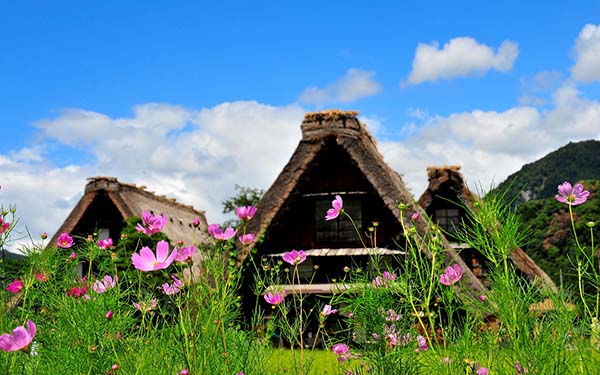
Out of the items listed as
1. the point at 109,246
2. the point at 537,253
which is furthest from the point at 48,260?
the point at 537,253

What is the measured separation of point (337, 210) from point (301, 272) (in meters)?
12.0

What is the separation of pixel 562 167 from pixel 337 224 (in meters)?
43.8

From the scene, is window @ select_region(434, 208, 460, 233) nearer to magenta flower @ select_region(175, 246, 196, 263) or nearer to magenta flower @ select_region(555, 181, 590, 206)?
magenta flower @ select_region(555, 181, 590, 206)

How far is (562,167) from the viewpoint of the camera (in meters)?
53.4

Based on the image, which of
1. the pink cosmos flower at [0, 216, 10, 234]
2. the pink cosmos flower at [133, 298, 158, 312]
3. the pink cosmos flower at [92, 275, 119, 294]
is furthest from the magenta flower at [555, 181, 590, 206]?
→ the pink cosmos flower at [0, 216, 10, 234]

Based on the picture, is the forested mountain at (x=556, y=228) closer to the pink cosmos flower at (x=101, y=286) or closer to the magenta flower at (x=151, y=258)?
the pink cosmos flower at (x=101, y=286)

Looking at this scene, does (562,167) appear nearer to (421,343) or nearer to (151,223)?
(421,343)

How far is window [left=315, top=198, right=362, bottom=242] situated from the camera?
14469 millimetres

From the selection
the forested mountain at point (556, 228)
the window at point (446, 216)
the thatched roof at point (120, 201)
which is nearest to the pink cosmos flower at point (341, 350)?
the window at point (446, 216)

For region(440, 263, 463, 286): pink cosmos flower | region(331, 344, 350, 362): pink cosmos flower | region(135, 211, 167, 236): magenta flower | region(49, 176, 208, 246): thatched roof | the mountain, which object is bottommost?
region(331, 344, 350, 362): pink cosmos flower

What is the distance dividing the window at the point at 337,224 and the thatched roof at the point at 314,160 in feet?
2.66

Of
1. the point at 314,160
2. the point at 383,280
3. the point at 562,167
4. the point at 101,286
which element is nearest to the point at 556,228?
the point at 314,160

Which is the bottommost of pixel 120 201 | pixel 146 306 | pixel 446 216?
pixel 146 306

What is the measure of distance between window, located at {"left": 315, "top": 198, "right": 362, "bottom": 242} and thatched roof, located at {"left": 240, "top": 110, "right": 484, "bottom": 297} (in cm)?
81
